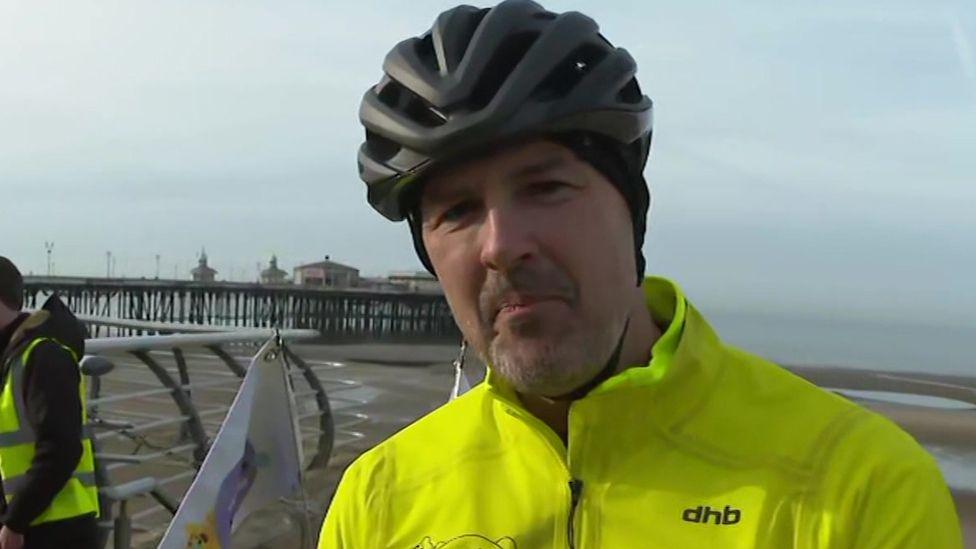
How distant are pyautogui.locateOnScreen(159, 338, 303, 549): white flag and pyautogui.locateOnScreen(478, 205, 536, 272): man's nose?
10.6 feet

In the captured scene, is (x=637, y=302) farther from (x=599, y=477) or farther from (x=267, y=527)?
(x=267, y=527)

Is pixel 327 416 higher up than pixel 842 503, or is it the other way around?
pixel 842 503

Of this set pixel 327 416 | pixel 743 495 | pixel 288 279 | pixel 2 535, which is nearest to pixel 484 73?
pixel 743 495

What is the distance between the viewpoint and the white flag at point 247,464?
455cm

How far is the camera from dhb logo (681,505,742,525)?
1533 mm

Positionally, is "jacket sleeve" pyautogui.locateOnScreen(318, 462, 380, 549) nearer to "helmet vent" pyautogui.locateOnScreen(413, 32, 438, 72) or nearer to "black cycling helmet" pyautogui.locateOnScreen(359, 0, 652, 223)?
"black cycling helmet" pyautogui.locateOnScreen(359, 0, 652, 223)

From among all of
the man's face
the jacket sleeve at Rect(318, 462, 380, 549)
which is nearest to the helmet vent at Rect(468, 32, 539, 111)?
the man's face

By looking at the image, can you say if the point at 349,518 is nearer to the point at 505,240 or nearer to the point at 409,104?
the point at 505,240

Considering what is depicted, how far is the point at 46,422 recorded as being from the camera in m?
4.44

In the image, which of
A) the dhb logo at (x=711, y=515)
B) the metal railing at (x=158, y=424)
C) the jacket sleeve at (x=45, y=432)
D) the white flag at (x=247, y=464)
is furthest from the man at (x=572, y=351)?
the metal railing at (x=158, y=424)

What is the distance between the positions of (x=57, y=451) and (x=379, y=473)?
3.11 meters

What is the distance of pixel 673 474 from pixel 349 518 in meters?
0.64

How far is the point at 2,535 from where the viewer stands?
4.48 metres

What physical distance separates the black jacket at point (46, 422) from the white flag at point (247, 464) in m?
0.58
